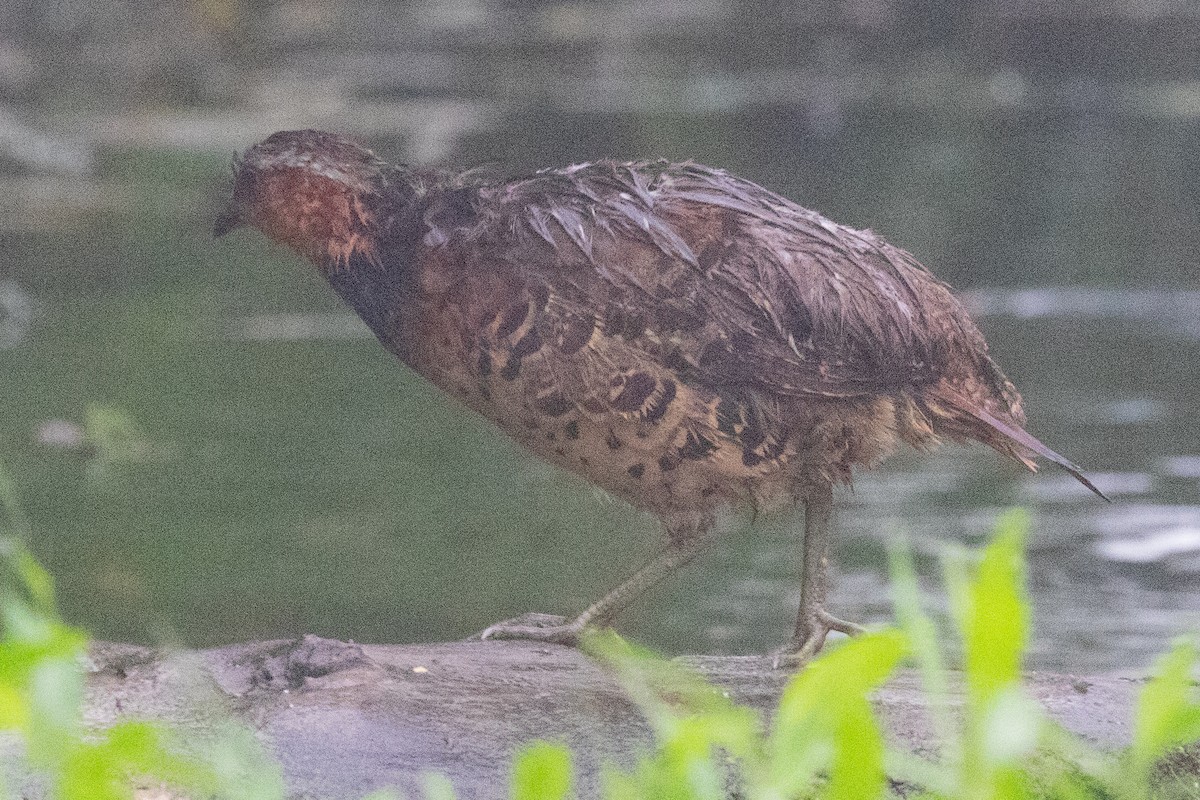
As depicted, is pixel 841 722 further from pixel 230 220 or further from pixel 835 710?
pixel 230 220

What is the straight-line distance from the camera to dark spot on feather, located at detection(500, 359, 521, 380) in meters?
3.79

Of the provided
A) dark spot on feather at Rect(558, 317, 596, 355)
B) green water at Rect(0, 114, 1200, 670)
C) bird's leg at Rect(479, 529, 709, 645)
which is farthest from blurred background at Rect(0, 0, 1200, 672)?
dark spot on feather at Rect(558, 317, 596, 355)

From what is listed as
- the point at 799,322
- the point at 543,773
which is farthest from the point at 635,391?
the point at 543,773

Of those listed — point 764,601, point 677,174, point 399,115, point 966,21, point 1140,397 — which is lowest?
point 764,601

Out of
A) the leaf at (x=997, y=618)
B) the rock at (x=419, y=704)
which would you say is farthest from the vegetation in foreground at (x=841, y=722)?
the rock at (x=419, y=704)

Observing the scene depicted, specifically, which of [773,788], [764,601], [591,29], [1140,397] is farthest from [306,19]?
[773,788]

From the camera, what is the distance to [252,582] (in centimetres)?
593

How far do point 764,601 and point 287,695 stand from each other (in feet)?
8.07

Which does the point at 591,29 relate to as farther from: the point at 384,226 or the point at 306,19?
the point at 384,226

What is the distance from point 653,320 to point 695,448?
0.30 m

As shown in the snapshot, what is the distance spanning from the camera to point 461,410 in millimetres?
7824

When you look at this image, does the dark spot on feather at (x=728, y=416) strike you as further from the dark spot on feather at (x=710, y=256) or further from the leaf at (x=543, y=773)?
the leaf at (x=543, y=773)

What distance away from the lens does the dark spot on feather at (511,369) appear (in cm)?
379

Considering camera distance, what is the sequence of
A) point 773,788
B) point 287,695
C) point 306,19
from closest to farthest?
point 773,788
point 287,695
point 306,19
